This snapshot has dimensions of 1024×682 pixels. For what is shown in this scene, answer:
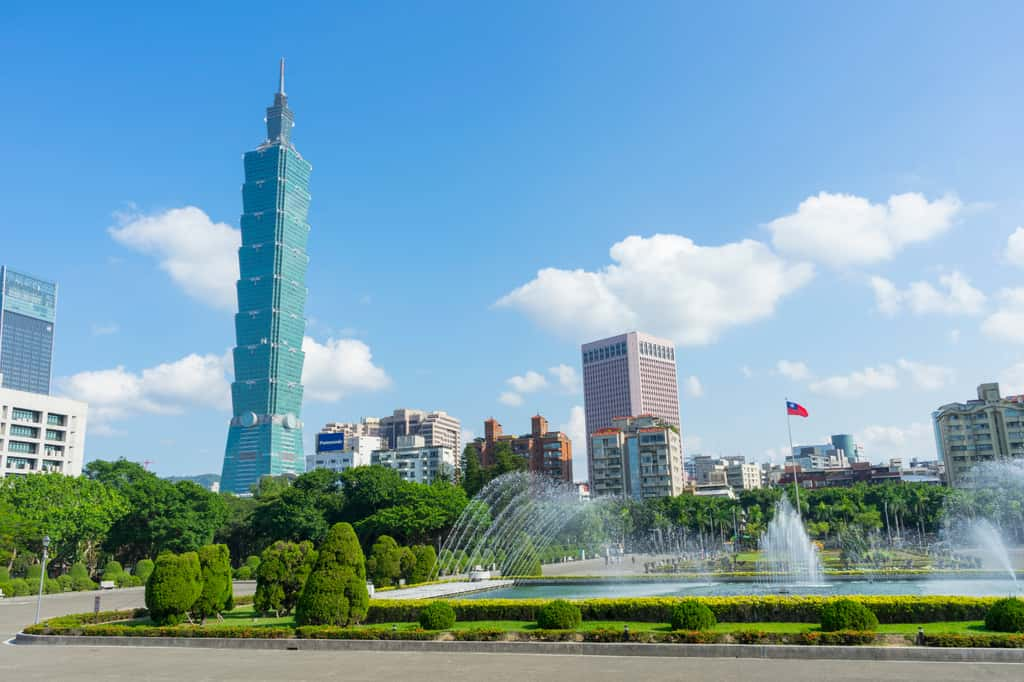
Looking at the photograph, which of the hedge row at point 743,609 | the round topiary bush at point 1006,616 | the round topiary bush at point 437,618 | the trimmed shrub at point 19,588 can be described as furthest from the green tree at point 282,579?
the trimmed shrub at point 19,588

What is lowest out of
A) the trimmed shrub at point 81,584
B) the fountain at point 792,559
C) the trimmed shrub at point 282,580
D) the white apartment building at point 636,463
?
the trimmed shrub at point 81,584

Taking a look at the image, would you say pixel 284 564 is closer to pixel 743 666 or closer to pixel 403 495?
pixel 743 666

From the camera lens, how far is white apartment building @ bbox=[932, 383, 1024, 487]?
118 metres

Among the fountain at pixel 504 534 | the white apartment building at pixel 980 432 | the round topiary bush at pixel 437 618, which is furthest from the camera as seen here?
the white apartment building at pixel 980 432

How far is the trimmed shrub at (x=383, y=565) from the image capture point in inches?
1681

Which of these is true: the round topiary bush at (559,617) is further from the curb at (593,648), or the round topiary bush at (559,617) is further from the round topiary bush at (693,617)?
the round topiary bush at (693,617)

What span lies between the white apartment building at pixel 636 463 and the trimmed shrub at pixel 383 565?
3774 inches

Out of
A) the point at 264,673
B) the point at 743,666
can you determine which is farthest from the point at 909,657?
the point at 264,673

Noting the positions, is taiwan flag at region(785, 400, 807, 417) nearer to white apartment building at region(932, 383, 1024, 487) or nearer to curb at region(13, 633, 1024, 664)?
curb at region(13, 633, 1024, 664)

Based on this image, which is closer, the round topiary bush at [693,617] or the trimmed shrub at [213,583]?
the round topiary bush at [693,617]

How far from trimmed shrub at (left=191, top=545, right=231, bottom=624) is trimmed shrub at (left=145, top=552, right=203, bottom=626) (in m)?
0.82

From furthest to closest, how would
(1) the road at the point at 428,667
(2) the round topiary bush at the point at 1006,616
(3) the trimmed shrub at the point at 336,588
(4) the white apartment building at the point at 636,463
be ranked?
(4) the white apartment building at the point at 636,463
(3) the trimmed shrub at the point at 336,588
(2) the round topiary bush at the point at 1006,616
(1) the road at the point at 428,667

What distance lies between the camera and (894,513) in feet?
297

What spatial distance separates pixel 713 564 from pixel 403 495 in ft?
92.2
